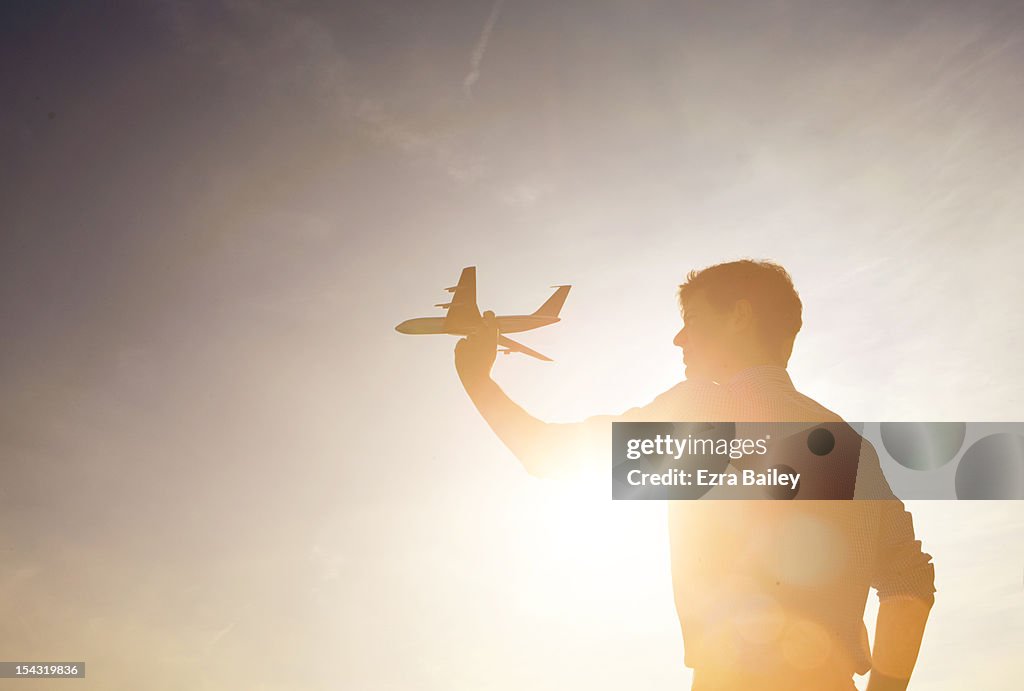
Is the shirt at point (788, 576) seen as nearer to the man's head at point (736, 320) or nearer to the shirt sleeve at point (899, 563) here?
the shirt sleeve at point (899, 563)

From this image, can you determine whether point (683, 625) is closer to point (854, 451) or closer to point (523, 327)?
point (854, 451)

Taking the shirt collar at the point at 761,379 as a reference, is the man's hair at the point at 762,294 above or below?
above

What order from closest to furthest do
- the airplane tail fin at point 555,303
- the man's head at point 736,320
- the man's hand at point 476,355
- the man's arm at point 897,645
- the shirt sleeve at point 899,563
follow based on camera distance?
the man's arm at point 897,645
the shirt sleeve at point 899,563
the man's head at point 736,320
the man's hand at point 476,355
the airplane tail fin at point 555,303

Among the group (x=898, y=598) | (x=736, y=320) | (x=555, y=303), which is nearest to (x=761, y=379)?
(x=736, y=320)

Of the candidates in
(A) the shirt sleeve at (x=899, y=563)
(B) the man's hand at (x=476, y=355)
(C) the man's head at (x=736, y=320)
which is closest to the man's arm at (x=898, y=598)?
(A) the shirt sleeve at (x=899, y=563)

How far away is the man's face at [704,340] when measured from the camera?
5.87 meters

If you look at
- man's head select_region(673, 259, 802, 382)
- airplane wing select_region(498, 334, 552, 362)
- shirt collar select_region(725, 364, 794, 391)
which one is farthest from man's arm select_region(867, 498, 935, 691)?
airplane wing select_region(498, 334, 552, 362)

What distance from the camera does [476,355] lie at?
6523 millimetres

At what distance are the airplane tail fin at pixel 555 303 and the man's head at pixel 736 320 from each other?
42.9 m

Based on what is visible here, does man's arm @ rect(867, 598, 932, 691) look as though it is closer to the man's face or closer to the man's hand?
the man's face

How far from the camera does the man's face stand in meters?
5.87

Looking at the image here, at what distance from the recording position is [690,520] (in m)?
4.96

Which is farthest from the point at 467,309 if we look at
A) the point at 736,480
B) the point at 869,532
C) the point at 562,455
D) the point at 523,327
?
the point at 523,327

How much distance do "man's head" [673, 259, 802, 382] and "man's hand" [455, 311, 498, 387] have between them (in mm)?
1670
